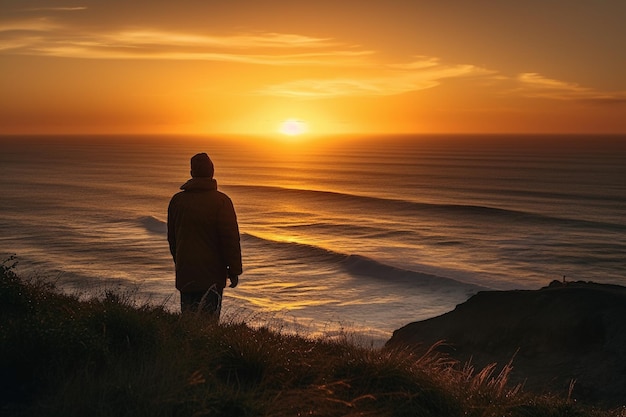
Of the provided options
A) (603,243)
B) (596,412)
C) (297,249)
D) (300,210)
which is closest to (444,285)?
(297,249)

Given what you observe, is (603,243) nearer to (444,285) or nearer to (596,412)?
(444,285)

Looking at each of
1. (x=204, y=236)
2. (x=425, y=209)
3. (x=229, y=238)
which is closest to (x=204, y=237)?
(x=204, y=236)

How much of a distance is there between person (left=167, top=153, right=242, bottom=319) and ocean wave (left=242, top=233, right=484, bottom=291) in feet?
60.0

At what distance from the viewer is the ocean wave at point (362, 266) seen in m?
24.8

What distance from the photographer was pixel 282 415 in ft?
14.2

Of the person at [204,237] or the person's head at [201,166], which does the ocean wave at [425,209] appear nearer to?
the person at [204,237]

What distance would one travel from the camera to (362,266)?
91.9 ft

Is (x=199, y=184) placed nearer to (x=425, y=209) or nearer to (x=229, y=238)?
(x=229, y=238)

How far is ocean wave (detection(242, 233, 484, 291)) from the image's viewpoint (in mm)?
24808

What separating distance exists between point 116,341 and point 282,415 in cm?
179

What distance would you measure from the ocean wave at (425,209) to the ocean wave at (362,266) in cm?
1690

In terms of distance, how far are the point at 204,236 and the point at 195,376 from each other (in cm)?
260

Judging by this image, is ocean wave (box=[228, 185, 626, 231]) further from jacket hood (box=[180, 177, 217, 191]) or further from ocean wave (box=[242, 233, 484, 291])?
A: jacket hood (box=[180, 177, 217, 191])

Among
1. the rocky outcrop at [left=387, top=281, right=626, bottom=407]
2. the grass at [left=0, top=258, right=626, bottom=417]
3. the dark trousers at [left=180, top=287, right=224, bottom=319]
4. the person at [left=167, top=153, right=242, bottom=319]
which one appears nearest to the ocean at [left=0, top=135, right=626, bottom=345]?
the dark trousers at [left=180, top=287, right=224, bottom=319]
